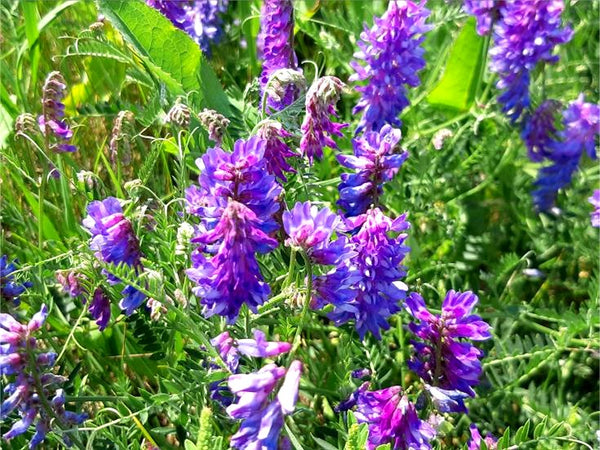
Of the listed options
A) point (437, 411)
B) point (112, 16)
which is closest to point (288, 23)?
point (112, 16)

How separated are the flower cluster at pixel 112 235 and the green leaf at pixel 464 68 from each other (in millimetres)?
A: 1335

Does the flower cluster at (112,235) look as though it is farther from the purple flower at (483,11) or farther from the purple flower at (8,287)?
the purple flower at (483,11)

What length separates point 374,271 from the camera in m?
1.55

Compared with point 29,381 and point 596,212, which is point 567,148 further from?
point 29,381

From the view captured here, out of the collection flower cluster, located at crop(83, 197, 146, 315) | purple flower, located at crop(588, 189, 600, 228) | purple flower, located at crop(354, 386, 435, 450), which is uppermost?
flower cluster, located at crop(83, 197, 146, 315)

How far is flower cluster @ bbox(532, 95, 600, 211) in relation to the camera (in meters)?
2.45

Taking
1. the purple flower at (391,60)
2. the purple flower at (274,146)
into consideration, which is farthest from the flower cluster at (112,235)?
the purple flower at (391,60)

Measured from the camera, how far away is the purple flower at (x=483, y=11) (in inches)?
91.7

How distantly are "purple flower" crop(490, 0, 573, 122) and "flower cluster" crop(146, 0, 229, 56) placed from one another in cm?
92

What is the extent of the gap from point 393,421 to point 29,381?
0.65m

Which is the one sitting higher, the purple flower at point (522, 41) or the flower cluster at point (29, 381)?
the purple flower at point (522, 41)

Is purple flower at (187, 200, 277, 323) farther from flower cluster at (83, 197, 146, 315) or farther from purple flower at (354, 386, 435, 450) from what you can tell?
purple flower at (354, 386, 435, 450)

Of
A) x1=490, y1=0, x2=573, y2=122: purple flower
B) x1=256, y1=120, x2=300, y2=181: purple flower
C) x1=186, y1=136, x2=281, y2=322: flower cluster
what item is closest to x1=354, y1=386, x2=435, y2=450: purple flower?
x1=186, y1=136, x2=281, y2=322: flower cluster

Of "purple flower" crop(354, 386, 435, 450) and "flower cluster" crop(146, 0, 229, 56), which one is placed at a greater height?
Answer: "flower cluster" crop(146, 0, 229, 56)
